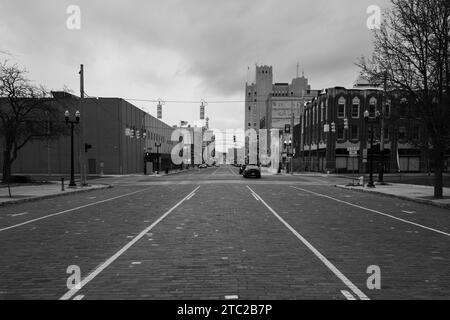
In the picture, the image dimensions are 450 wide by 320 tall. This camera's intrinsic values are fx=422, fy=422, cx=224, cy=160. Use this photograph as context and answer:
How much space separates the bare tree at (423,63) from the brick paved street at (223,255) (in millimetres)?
7857

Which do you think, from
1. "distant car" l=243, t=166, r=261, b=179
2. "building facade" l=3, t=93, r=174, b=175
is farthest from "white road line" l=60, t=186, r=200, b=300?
"building facade" l=3, t=93, r=174, b=175

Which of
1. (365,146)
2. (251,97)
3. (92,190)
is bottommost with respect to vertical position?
(92,190)

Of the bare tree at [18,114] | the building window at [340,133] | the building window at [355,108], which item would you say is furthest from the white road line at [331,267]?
the building window at [355,108]

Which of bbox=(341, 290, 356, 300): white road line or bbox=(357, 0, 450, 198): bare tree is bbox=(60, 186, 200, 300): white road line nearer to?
bbox=(341, 290, 356, 300): white road line

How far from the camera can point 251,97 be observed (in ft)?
618

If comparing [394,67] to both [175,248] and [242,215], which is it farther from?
[175,248]

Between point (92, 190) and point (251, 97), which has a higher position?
point (251, 97)

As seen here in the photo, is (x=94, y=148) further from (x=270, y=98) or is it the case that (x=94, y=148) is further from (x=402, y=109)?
(x=270, y=98)

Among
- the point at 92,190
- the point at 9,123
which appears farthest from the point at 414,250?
the point at 9,123

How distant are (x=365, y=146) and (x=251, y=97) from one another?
124m

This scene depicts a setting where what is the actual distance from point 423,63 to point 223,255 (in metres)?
17.7

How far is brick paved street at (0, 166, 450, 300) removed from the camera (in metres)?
6.12

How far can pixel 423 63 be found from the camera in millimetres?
21328

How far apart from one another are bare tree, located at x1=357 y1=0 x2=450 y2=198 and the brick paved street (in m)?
7.86
